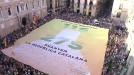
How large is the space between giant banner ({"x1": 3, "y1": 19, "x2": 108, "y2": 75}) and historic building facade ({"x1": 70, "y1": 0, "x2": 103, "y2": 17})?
34.9ft

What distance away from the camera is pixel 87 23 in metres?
46.0

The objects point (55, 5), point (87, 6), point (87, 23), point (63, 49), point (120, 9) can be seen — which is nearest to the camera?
point (63, 49)

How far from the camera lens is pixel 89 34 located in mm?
39719

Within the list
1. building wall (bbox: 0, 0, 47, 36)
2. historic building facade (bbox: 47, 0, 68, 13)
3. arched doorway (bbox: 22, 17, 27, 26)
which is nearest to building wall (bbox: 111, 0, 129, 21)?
historic building facade (bbox: 47, 0, 68, 13)

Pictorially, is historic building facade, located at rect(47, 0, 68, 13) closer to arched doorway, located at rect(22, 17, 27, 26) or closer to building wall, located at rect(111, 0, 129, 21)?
arched doorway, located at rect(22, 17, 27, 26)

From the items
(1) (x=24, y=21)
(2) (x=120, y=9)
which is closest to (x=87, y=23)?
(2) (x=120, y=9)

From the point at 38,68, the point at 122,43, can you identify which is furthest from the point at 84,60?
the point at 122,43

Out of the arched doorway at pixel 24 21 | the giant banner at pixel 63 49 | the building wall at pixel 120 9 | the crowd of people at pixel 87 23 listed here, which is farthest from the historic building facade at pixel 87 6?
the arched doorway at pixel 24 21

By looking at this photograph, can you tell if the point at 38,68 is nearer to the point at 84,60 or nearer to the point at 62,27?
the point at 84,60

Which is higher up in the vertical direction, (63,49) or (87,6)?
(87,6)

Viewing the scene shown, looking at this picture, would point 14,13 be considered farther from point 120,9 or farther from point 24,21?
point 120,9

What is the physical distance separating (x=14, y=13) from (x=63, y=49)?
50.3ft

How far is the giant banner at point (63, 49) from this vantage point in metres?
28.0

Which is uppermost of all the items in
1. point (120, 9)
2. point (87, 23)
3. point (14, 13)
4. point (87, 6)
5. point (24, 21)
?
point (87, 6)
